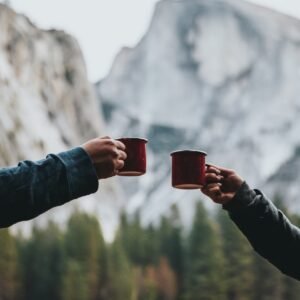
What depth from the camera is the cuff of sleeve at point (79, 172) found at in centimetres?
149

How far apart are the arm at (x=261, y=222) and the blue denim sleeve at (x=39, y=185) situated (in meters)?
0.57

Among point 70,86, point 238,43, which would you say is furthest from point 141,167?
point 238,43

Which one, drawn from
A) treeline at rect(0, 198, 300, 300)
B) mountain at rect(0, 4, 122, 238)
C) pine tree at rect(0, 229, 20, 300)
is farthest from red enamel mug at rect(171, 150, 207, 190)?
mountain at rect(0, 4, 122, 238)

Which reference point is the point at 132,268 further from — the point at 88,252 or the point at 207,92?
the point at 207,92

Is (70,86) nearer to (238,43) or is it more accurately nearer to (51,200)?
(238,43)

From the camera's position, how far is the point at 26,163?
1471 mm

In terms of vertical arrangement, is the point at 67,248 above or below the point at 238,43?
below

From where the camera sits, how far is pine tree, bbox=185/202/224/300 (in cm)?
3997

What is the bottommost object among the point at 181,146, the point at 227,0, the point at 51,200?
the point at 51,200

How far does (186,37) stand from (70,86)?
24.1 metres

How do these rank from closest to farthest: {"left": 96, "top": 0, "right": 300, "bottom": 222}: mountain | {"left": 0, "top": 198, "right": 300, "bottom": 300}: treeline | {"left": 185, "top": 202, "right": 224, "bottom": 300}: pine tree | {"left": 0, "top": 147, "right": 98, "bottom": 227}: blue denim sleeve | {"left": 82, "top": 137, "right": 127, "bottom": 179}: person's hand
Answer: {"left": 0, "top": 147, "right": 98, "bottom": 227}: blue denim sleeve, {"left": 82, "top": 137, "right": 127, "bottom": 179}: person's hand, {"left": 0, "top": 198, "right": 300, "bottom": 300}: treeline, {"left": 185, "top": 202, "right": 224, "bottom": 300}: pine tree, {"left": 96, "top": 0, "right": 300, "bottom": 222}: mountain

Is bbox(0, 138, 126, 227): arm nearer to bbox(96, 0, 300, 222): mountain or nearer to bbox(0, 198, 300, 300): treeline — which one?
bbox(0, 198, 300, 300): treeline

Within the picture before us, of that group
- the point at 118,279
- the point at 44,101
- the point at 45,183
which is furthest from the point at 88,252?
the point at 45,183

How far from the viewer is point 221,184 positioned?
2.03 metres
